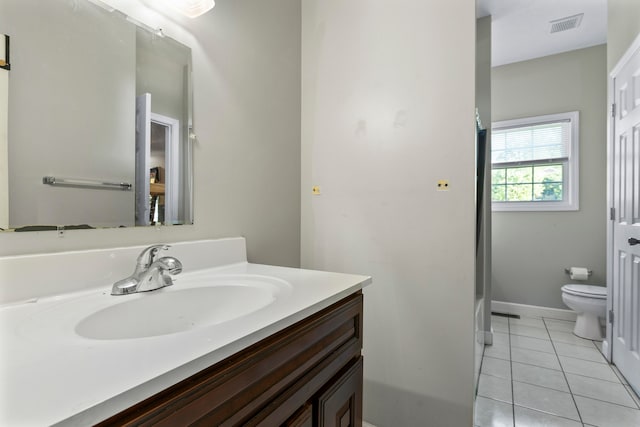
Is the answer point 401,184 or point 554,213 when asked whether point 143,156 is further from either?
point 554,213

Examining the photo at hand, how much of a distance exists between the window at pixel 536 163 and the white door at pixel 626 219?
1000 mm

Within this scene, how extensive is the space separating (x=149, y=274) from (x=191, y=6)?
93cm

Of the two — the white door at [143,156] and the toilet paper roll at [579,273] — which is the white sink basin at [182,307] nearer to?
the white door at [143,156]

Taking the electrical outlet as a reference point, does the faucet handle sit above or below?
below

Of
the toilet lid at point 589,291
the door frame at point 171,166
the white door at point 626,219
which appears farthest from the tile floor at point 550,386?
the door frame at point 171,166

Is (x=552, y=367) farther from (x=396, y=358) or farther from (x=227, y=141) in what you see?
(x=227, y=141)

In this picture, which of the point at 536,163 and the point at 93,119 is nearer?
the point at 93,119

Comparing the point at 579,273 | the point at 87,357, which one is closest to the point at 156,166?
the point at 87,357

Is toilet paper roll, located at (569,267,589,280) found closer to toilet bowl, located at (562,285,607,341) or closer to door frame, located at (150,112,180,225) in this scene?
toilet bowl, located at (562,285,607,341)

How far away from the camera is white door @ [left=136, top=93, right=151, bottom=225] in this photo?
1.02 metres

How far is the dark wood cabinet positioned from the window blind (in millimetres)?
3219

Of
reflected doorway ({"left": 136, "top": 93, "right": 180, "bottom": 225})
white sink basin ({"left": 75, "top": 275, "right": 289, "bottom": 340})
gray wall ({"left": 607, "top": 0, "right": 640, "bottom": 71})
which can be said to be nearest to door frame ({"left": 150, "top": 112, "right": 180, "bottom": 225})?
reflected doorway ({"left": 136, "top": 93, "right": 180, "bottom": 225})

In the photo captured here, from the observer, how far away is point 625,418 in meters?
1.65

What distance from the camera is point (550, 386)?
196cm
